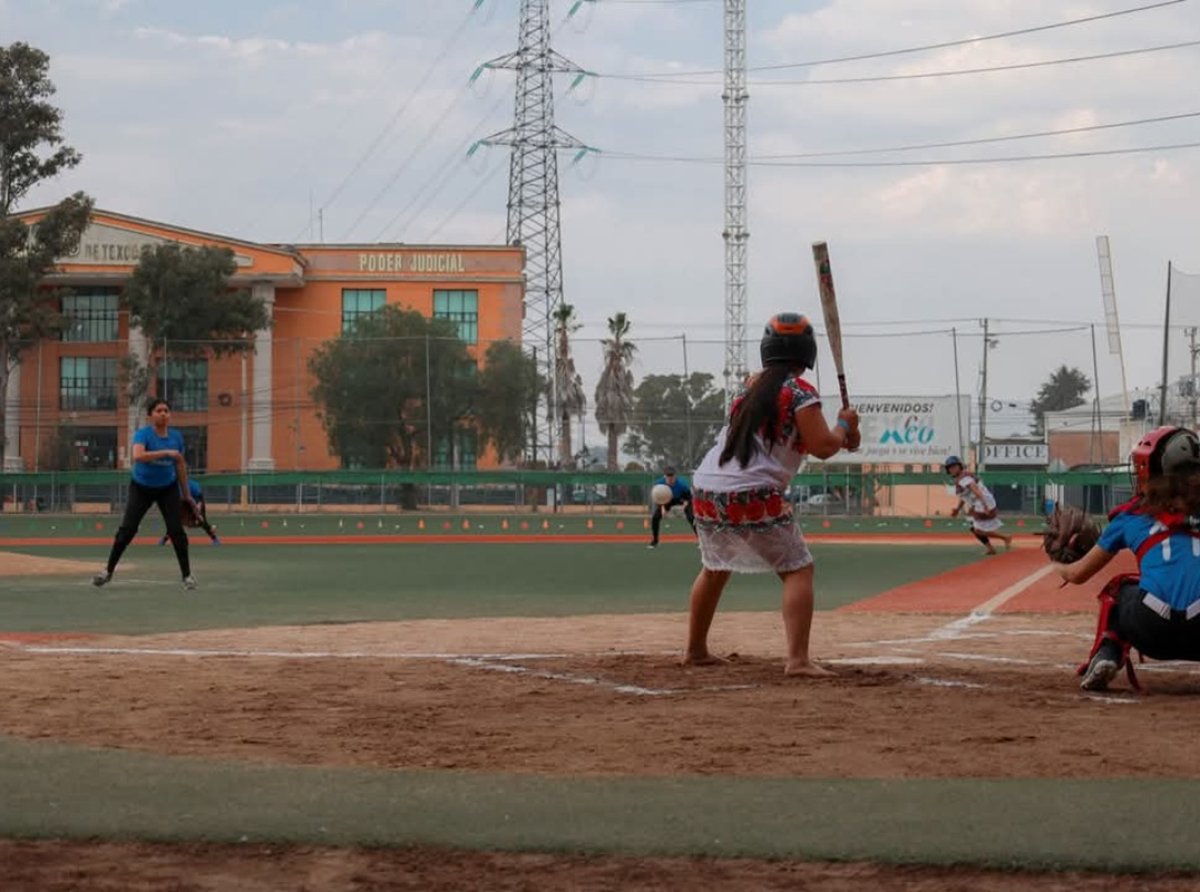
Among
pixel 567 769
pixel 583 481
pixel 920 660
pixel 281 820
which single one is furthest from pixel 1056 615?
pixel 583 481

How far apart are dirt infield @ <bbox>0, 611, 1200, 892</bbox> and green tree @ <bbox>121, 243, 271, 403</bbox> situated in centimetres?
5577

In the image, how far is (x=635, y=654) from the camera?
9.09 meters

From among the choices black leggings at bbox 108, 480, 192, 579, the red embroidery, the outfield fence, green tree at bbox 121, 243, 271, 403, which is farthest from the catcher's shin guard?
green tree at bbox 121, 243, 271, 403

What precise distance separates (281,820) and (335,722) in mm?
1990

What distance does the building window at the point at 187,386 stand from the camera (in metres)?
65.4

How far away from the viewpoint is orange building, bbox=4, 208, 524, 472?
6244cm

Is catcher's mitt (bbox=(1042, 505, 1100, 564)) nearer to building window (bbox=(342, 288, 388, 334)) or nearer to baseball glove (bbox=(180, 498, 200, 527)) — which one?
baseball glove (bbox=(180, 498, 200, 527))

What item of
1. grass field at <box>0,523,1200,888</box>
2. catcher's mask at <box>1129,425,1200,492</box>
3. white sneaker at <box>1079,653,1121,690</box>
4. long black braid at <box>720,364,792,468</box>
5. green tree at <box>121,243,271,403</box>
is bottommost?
grass field at <box>0,523,1200,888</box>

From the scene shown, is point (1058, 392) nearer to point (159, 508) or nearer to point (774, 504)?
point (159, 508)

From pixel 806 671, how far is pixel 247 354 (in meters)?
59.4

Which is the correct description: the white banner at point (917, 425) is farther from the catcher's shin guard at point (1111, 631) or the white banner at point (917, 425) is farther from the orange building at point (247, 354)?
the catcher's shin guard at point (1111, 631)

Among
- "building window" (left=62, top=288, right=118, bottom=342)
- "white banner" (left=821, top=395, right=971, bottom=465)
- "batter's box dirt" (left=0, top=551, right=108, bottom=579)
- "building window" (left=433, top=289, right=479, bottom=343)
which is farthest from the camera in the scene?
"building window" (left=433, top=289, right=479, bottom=343)

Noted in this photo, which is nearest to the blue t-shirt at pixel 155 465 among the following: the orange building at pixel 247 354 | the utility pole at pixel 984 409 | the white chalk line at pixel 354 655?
the white chalk line at pixel 354 655

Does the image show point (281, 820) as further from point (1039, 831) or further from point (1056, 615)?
point (1056, 615)
